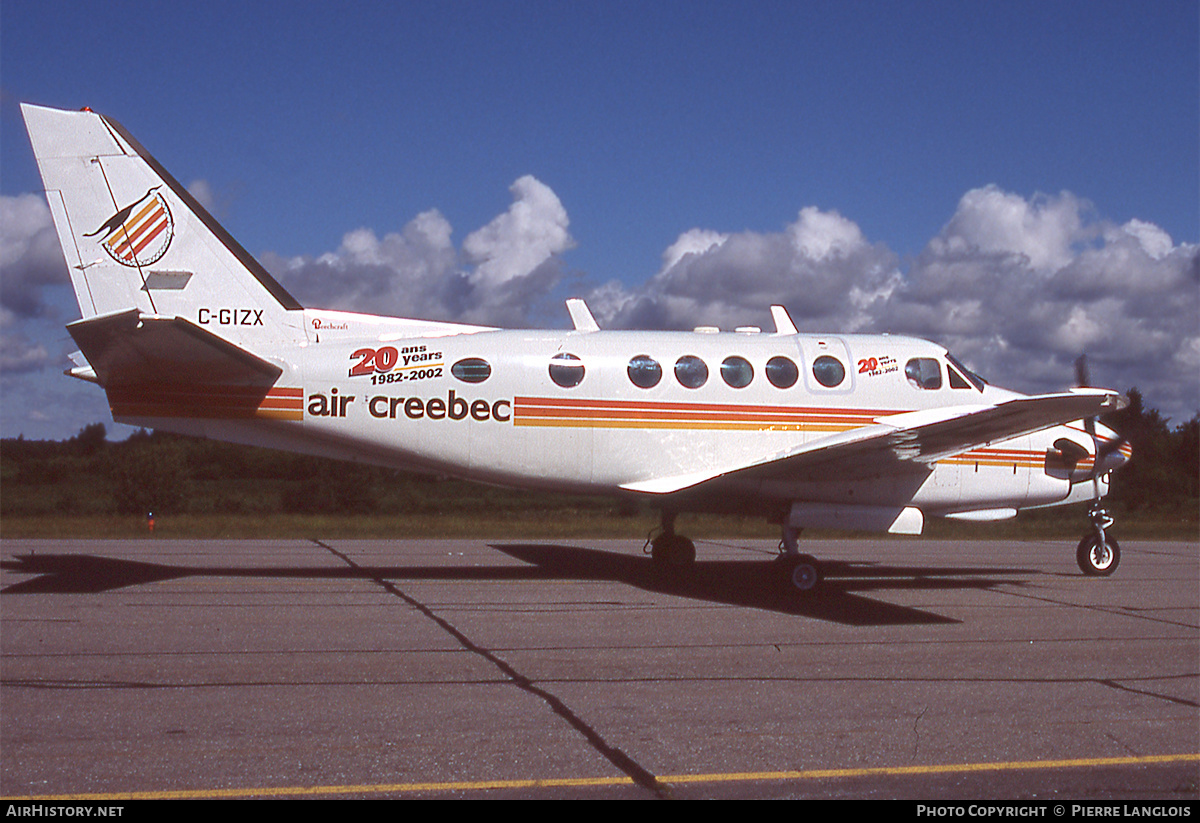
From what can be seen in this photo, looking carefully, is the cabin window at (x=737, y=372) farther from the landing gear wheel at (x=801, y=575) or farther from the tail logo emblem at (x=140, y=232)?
the tail logo emblem at (x=140, y=232)

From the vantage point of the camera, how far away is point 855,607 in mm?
12438

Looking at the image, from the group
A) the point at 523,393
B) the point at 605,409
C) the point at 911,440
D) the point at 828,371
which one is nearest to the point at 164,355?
the point at 523,393

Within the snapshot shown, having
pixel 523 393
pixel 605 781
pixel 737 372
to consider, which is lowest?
pixel 605 781

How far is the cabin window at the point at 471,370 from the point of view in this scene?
535 inches

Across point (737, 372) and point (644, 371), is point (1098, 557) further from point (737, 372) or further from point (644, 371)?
point (644, 371)

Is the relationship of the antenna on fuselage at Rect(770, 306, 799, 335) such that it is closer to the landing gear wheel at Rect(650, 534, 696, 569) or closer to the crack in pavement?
the landing gear wheel at Rect(650, 534, 696, 569)

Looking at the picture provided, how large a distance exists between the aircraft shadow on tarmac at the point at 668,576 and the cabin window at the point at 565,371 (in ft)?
9.87

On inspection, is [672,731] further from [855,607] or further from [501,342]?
[501,342]

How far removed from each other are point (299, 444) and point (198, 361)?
5.65ft

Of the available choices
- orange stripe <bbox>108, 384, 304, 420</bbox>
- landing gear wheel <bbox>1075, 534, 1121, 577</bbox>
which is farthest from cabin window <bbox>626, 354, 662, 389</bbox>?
landing gear wheel <bbox>1075, 534, 1121, 577</bbox>

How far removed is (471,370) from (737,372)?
3.75m

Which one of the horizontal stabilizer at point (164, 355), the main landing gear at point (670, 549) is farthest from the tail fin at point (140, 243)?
the main landing gear at point (670, 549)

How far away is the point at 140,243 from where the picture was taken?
43.7 feet

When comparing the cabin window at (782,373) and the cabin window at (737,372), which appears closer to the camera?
the cabin window at (737,372)
